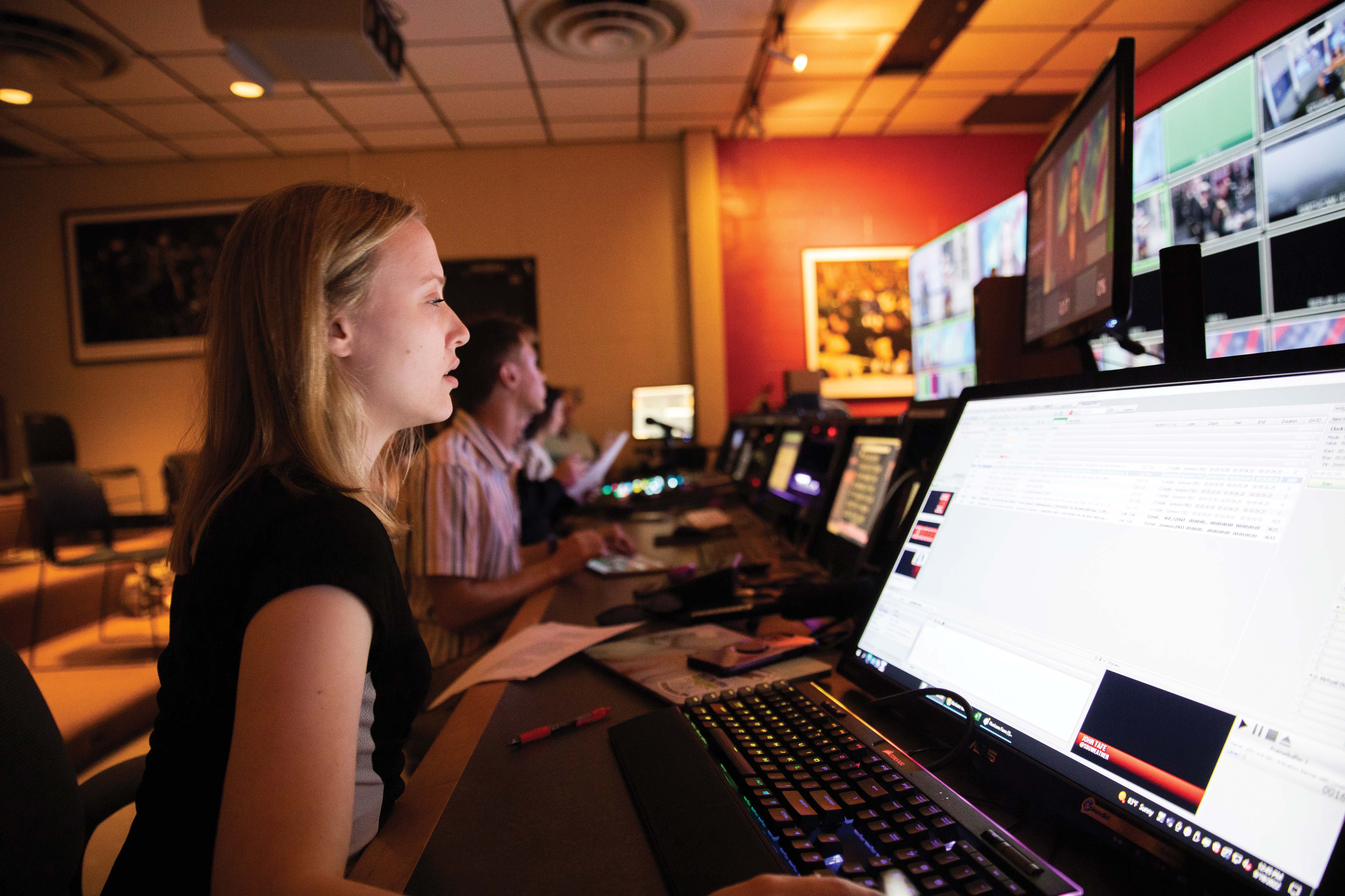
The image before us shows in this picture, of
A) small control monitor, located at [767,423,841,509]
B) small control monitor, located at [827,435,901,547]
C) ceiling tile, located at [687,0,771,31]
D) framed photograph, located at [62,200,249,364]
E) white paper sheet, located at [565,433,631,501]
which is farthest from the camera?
framed photograph, located at [62,200,249,364]

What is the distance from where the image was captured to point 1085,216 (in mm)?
873

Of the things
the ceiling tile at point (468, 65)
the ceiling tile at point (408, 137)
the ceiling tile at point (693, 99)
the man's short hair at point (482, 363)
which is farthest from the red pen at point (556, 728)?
the ceiling tile at point (408, 137)

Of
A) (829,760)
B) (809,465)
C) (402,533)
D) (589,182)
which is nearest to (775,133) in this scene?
(589,182)

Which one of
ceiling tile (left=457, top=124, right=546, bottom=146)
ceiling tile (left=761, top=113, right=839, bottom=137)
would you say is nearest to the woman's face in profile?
ceiling tile (left=761, top=113, right=839, bottom=137)

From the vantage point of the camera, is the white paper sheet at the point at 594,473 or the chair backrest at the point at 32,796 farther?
the white paper sheet at the point at 594,473

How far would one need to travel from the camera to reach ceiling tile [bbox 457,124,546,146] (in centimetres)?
455

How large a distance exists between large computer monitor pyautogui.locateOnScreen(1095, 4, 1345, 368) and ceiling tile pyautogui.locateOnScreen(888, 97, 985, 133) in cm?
340

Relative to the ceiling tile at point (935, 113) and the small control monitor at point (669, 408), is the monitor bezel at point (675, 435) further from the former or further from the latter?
the ceiling tile at point (935, 113)

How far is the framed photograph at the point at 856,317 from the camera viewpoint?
16.0 feet

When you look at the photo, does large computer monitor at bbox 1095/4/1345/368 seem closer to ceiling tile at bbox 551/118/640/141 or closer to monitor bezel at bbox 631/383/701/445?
monitor bezel at bbox 631/383/701/445

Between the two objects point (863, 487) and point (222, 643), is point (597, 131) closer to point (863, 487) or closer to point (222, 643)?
point (863, 487)

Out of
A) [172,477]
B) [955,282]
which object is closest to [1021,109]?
[955,282]

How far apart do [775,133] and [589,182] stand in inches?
52.4

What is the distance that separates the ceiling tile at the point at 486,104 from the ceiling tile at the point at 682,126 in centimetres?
78
